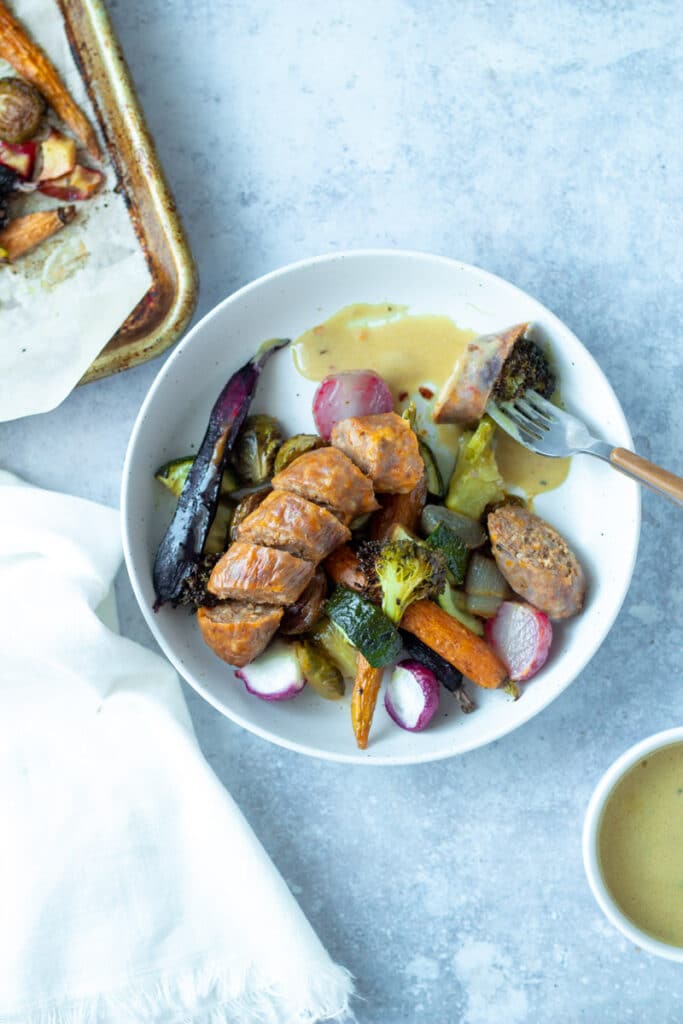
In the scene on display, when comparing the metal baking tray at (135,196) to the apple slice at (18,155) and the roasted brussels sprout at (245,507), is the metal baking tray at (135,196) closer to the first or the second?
the apple slice at (18,155)

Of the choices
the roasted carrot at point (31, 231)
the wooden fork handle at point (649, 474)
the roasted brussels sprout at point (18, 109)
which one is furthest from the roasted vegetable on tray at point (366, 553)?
the roasted brussels sprout at point (18, 109)

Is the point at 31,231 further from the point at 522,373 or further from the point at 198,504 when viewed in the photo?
the point at 522,373

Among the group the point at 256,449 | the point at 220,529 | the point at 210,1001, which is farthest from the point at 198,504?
the point at 210,1001

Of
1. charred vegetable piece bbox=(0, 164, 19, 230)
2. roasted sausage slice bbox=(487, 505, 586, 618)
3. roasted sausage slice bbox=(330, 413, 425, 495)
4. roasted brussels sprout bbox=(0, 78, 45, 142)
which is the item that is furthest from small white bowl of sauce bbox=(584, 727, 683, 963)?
roasted brussels sprout bbox=(0, 78, 45, 142)

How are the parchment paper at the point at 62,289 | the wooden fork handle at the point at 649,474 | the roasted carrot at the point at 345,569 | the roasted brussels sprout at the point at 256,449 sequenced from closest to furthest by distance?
1. the wooden fork handle at the point at 649,474
2. the roasted carrot at the point at 345,569
3. the roasted brussels sprout at the point at 256,449
4. the parchment paper at the point at 62,289

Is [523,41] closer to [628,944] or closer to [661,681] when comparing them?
[661,681]

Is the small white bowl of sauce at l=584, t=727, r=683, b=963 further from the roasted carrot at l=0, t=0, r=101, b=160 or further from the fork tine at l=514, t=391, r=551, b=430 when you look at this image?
the roasted carrot at l=0, t=0, r=101, b=160

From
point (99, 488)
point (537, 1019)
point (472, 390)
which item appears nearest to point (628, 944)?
point (537, 1019)
